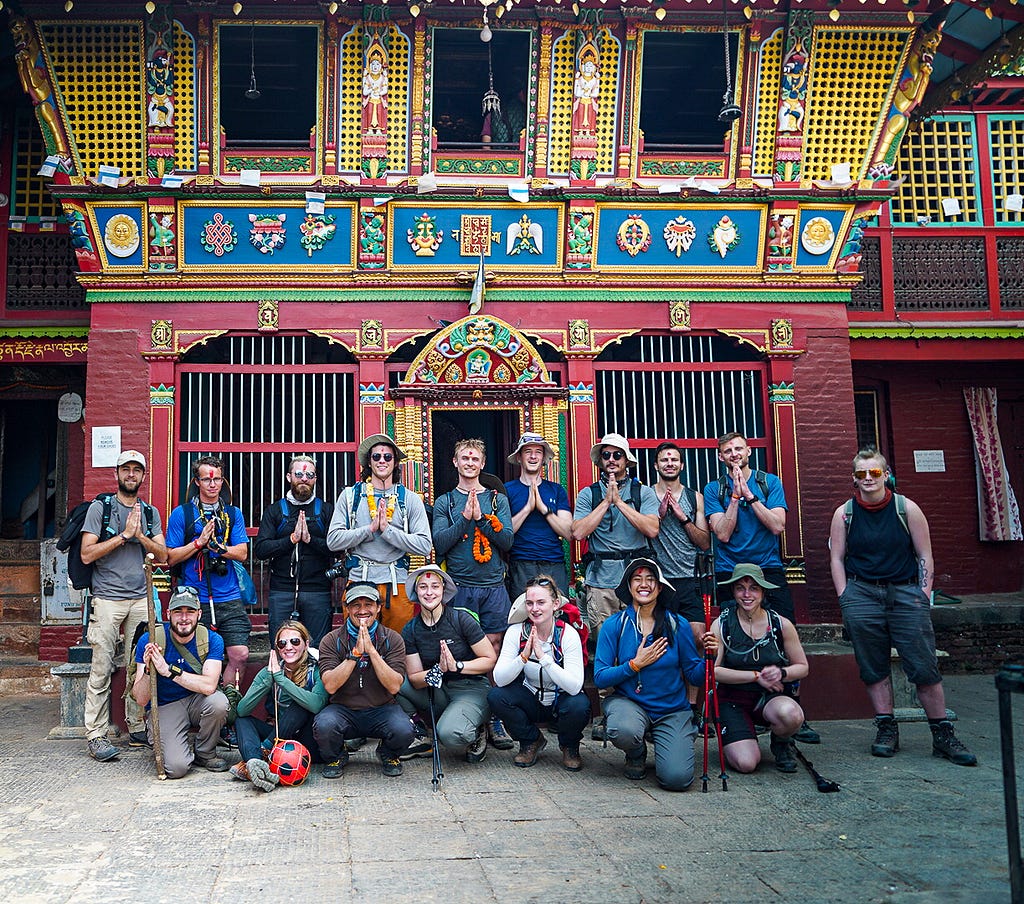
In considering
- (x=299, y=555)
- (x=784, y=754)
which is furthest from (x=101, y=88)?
(x=784, y=754)

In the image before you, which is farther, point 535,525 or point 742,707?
point 535,525

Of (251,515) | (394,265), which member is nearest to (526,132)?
(394,265)

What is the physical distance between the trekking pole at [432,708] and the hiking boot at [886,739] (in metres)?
3.04

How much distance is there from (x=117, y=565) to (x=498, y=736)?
10.2ft

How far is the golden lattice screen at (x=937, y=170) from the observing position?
1116 centimetres

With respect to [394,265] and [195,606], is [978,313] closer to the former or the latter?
[394,265]

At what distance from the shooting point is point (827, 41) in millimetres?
9656

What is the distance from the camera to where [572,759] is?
21.8 ft

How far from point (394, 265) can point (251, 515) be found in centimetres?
270

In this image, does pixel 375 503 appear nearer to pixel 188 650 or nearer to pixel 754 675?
pixel 188 650

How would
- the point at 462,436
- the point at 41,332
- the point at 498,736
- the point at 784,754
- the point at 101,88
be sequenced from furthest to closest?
1. the point at 462,436
2. the point at 41,332
3. the point at 101,88
4. the point at 498,736
5. the point at 784,754

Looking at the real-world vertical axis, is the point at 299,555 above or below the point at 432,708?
above

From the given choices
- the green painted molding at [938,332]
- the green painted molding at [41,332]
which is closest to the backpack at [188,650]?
the green painted molding at [41,332]

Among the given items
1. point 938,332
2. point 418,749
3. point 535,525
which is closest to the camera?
point 418,749
